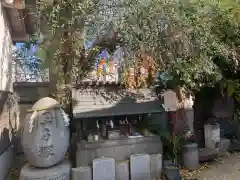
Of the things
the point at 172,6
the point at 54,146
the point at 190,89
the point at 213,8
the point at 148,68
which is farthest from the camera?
the point at 190,89

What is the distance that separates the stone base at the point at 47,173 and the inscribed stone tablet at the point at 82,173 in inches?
6.3

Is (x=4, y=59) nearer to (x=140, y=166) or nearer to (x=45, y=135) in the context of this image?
(x=45, y=135)

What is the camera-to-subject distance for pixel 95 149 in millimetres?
6633

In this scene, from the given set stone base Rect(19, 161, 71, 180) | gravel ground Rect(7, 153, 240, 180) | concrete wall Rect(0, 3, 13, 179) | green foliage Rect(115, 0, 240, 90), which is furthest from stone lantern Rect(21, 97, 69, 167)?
green foliage Rect(115, 0, 240, 90)

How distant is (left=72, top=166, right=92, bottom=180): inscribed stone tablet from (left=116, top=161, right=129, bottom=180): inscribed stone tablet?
778 mm

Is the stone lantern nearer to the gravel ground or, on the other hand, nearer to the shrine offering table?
the shrine offering table

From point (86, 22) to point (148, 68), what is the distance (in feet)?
8.00

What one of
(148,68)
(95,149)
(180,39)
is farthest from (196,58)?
(95,149)

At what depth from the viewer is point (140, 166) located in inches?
261

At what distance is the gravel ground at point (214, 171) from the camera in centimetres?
677

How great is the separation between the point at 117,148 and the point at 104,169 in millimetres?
775

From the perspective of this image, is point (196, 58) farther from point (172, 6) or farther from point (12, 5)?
point (12, 5)

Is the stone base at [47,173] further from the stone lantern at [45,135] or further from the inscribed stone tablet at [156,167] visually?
the inscribed stone tablet at [156,167]

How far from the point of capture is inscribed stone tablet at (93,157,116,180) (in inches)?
245
